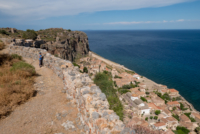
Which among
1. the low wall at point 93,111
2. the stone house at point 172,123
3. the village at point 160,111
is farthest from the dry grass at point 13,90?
the stone house at point 172,123

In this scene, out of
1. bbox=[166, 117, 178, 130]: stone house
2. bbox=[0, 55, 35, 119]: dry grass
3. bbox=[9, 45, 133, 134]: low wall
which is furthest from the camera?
bbox=[166, 117, 178, 130]: stone house

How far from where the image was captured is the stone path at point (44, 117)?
469cm

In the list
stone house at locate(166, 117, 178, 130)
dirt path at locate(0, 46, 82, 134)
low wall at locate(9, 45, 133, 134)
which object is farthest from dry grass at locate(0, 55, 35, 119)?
stone house at locate(166, 117, 178, 130)

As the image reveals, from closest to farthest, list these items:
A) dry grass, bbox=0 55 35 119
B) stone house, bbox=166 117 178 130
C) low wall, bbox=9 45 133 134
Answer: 1. low wall, bbox=9 45 133 134
2. dry grass, bbox=0 55 35 119
3. stone house, bbox=166 117 178 130

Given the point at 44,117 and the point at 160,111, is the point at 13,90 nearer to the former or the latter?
the point at 44,117

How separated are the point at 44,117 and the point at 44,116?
0.07 m

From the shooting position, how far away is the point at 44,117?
209 inches

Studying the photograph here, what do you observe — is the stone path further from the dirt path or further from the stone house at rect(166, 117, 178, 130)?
the stone house at rect(166, 117, 178, 130)

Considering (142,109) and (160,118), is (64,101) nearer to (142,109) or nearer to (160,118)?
(142,109)

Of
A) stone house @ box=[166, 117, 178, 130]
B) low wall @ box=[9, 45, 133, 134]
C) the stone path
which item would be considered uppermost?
low wall @ box=[9, 45, 133, 134]

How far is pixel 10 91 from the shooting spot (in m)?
6.02

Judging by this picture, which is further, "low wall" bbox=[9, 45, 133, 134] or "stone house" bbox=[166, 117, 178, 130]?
"stone house" bbox=[166, 117, 178, 130]

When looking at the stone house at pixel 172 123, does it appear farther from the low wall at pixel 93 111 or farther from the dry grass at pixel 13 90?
the dry grass at pixel 13 90

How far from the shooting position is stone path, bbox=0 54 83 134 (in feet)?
15.4
